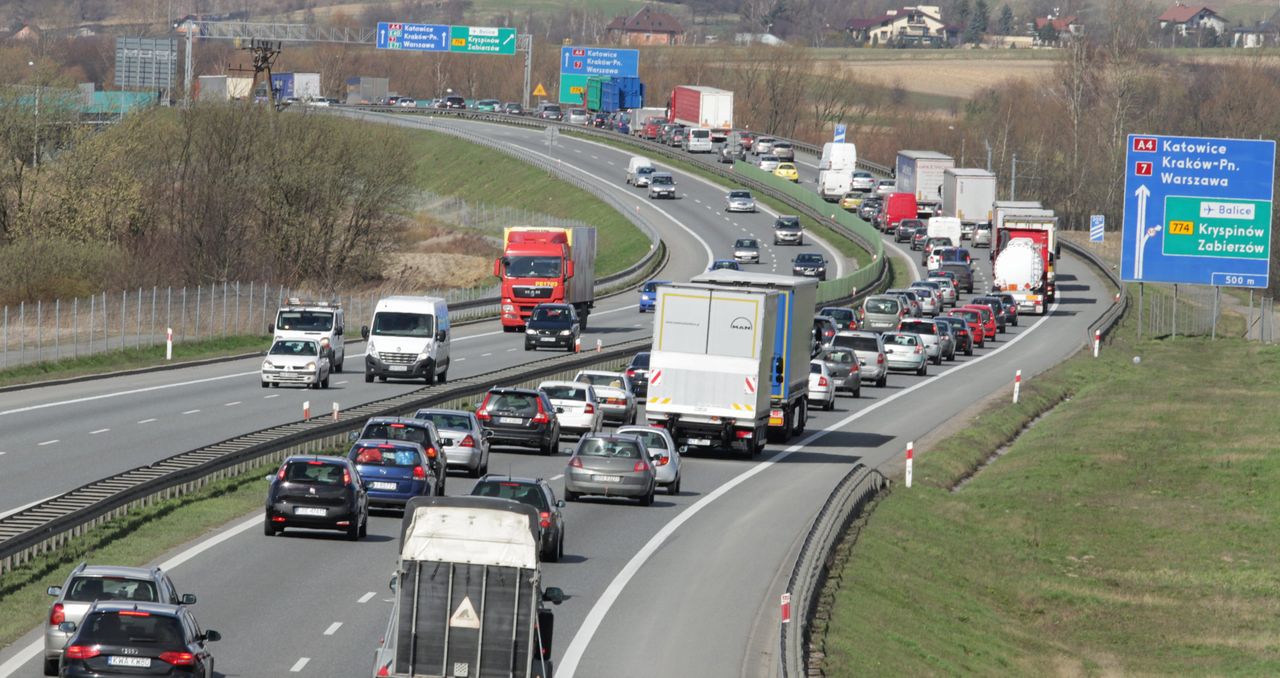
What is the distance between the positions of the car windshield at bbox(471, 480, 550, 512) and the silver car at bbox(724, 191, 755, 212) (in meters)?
99.3

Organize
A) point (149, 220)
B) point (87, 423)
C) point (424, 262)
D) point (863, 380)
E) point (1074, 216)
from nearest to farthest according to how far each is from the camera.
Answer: point (87, 423) < point (863, 380) < point (149, 220) < point (424, 262) < point (1074, 216)

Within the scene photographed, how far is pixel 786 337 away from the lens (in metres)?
43.5

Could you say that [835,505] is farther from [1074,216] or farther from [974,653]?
[1074,216]

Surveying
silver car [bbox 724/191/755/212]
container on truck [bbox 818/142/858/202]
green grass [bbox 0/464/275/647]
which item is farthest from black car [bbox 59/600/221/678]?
container on truck [bbox 818/142/858/202]

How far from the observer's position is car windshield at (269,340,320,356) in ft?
176

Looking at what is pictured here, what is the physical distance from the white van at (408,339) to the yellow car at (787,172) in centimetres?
8598

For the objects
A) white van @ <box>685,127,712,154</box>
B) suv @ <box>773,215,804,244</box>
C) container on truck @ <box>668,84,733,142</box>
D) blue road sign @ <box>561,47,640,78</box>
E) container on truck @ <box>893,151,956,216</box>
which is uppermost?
blue road sign @ <box>561,47,640,78</box>

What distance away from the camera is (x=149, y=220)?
92.9 meters

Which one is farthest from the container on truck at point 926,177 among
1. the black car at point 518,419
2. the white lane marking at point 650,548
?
the black car at point 518,419

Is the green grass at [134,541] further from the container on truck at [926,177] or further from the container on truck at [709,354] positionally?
the container on truck at [926,177]

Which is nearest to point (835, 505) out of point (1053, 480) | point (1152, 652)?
point (1152, 652)

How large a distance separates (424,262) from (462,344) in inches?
1659

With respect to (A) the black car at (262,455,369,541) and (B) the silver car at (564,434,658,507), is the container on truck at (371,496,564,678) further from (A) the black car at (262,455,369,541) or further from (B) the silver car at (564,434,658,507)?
(B) the silver car at (564,434,658,507)

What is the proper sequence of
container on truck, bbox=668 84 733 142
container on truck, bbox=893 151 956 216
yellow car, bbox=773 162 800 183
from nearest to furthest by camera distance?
container on truck, bbox=893 151 956 216 < yellow car, bbox=773 162 800 183 < container on truck, bbox=668 84 733 142
